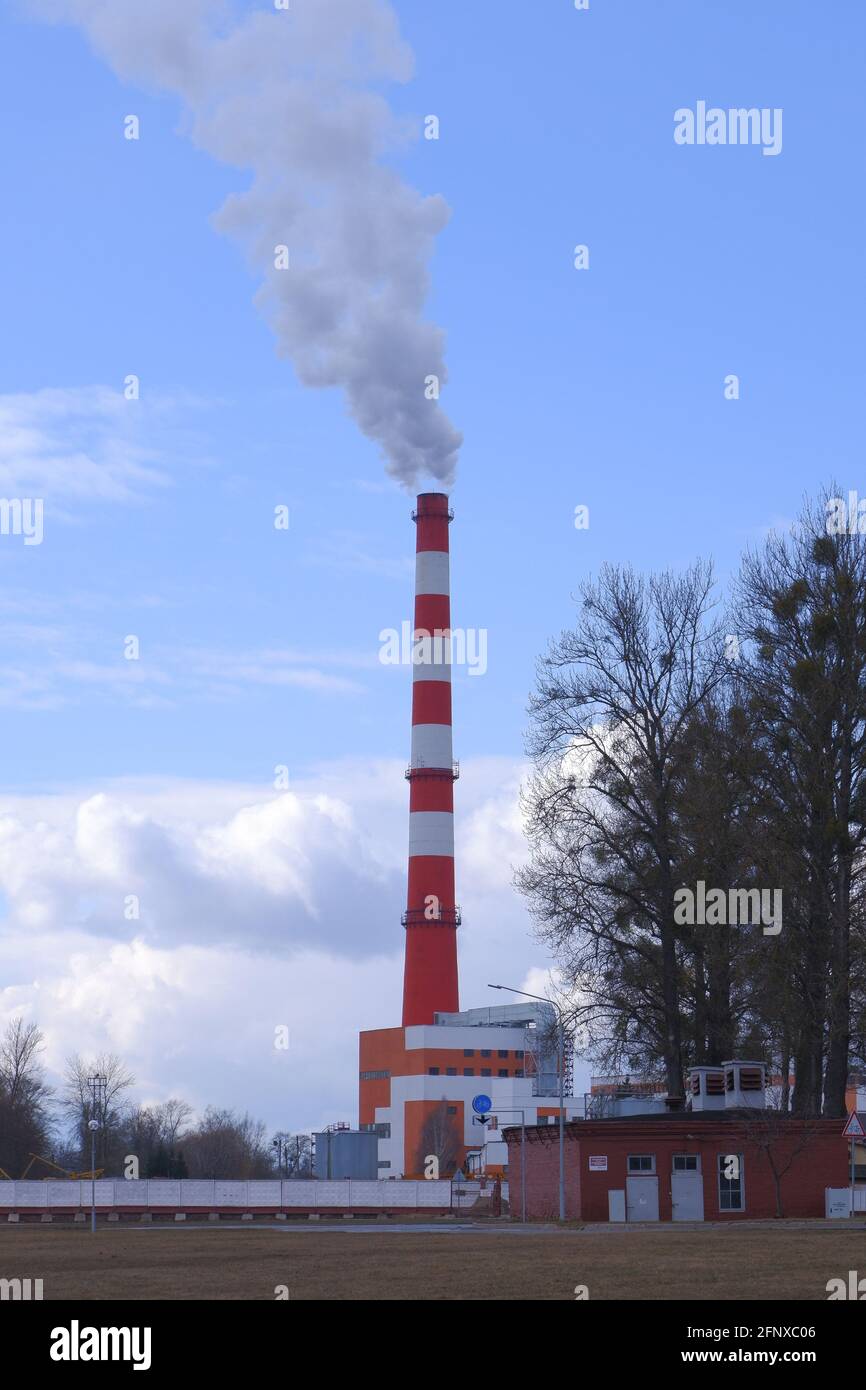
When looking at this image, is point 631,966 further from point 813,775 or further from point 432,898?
point 432,898

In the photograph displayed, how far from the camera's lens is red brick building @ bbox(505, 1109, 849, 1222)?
151ft

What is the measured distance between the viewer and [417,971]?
289 ft

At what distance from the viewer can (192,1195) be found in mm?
65625

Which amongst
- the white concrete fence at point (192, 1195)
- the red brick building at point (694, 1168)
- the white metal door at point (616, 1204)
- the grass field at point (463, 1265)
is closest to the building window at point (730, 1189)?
the red brick building at point (694, 1168)

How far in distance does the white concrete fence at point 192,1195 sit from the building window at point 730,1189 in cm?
2263

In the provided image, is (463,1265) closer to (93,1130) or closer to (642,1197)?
(642,1197)

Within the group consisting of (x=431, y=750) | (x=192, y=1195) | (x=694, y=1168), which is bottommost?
(x=192, y=1195)

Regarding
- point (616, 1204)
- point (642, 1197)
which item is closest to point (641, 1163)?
point (642, 1197)

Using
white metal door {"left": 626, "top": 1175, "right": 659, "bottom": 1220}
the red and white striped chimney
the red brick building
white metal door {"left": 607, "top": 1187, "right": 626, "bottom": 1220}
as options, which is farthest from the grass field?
the red and white striped chimney

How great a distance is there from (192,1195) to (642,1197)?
82.5ft

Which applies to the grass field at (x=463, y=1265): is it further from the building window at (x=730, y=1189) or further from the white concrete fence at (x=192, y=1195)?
the white concrete fence at (x=192, y=1195)
